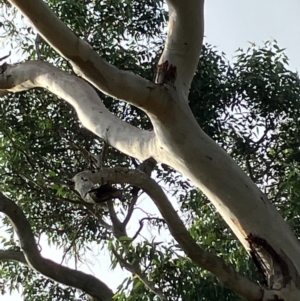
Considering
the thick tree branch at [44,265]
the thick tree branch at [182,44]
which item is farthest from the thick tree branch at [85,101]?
the thick tree branch at [44,265]

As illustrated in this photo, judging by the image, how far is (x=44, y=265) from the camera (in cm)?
302

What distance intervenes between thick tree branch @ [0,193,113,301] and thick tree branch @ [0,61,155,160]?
0.85 m

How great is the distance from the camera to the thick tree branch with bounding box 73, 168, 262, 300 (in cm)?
153

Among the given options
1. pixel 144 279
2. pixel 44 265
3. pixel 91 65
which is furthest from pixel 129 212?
pixel 91 65

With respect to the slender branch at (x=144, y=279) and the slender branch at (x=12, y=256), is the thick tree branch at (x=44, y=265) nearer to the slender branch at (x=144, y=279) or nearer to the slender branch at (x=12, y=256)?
the slender branch at (x=12, y=256)

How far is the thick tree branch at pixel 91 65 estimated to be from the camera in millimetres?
1534

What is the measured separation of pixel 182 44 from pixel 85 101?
463mm

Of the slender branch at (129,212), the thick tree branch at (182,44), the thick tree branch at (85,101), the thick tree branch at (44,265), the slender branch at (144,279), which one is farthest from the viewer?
the slender branch at (129,212)

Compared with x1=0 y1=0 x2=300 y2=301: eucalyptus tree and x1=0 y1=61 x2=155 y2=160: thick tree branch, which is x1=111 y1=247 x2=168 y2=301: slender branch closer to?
x1=0 y1=0 x2=300 y2=301: eucalyptus tree

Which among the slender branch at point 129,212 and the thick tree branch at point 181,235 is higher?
the slender branch at point 129,212

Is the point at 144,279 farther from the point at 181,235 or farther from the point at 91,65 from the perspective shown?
the point at 91,65

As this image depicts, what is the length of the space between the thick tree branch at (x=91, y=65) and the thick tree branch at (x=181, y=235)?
8.5 inches

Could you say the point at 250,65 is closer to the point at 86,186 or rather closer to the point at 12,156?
the point at 12,156

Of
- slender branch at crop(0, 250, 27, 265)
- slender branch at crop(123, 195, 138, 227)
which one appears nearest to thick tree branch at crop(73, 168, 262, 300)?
slender branch at crop(123, 195, 138, 227)
